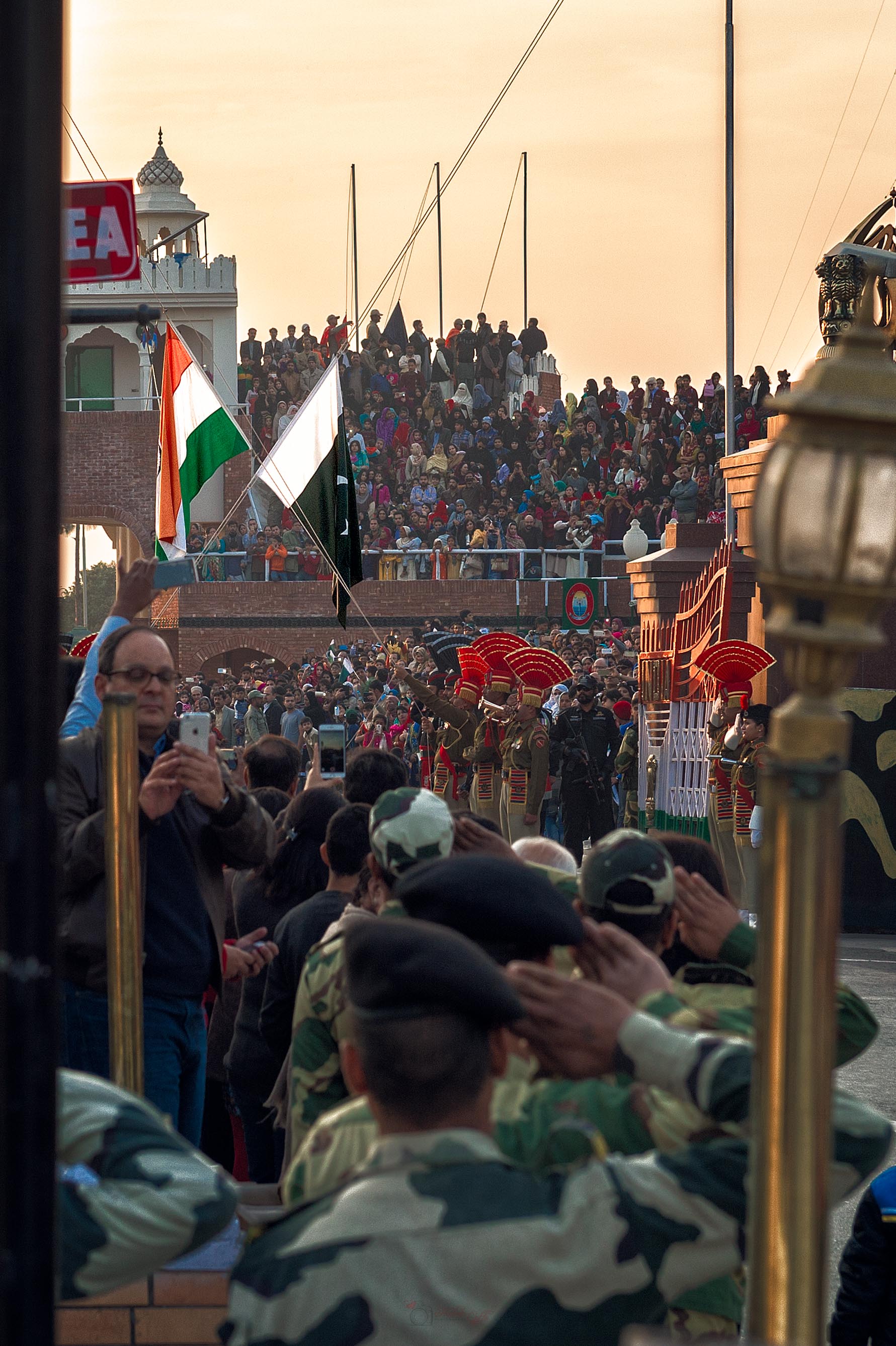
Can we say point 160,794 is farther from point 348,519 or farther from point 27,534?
point 348,519

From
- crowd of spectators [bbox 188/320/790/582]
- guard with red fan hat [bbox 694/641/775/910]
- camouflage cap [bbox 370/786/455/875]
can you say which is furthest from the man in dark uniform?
camouflage cap [bbox 370/786/455/875]

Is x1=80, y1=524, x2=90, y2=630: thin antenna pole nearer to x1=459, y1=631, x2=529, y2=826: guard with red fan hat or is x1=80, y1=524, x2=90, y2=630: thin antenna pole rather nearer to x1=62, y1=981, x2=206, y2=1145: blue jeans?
x1=459, y1=631, x2=529, y2=826: guard with red fan hat

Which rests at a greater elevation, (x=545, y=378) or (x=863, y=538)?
(x=545, y=378)

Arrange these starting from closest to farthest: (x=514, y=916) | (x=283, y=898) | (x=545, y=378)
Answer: (x=514, y=916), (x=283, y=898), (x=545, y=378)

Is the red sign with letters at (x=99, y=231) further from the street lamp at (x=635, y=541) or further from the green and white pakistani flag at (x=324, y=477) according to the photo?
the street lamp at (x=635, y=541)

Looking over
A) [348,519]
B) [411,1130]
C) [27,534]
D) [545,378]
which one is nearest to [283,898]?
[411,1130]

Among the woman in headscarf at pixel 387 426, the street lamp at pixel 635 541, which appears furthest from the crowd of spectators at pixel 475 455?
the street lamp at pixel 635 541

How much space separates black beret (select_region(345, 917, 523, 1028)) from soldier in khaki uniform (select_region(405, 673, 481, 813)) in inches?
580

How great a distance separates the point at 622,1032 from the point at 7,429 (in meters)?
1.09

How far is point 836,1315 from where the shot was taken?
375 centimetres

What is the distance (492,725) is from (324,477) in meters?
5.35

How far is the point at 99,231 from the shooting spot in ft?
15.3

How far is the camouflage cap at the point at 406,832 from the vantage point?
3.69m

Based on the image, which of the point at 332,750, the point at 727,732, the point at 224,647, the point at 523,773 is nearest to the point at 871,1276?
the point at 332,750
